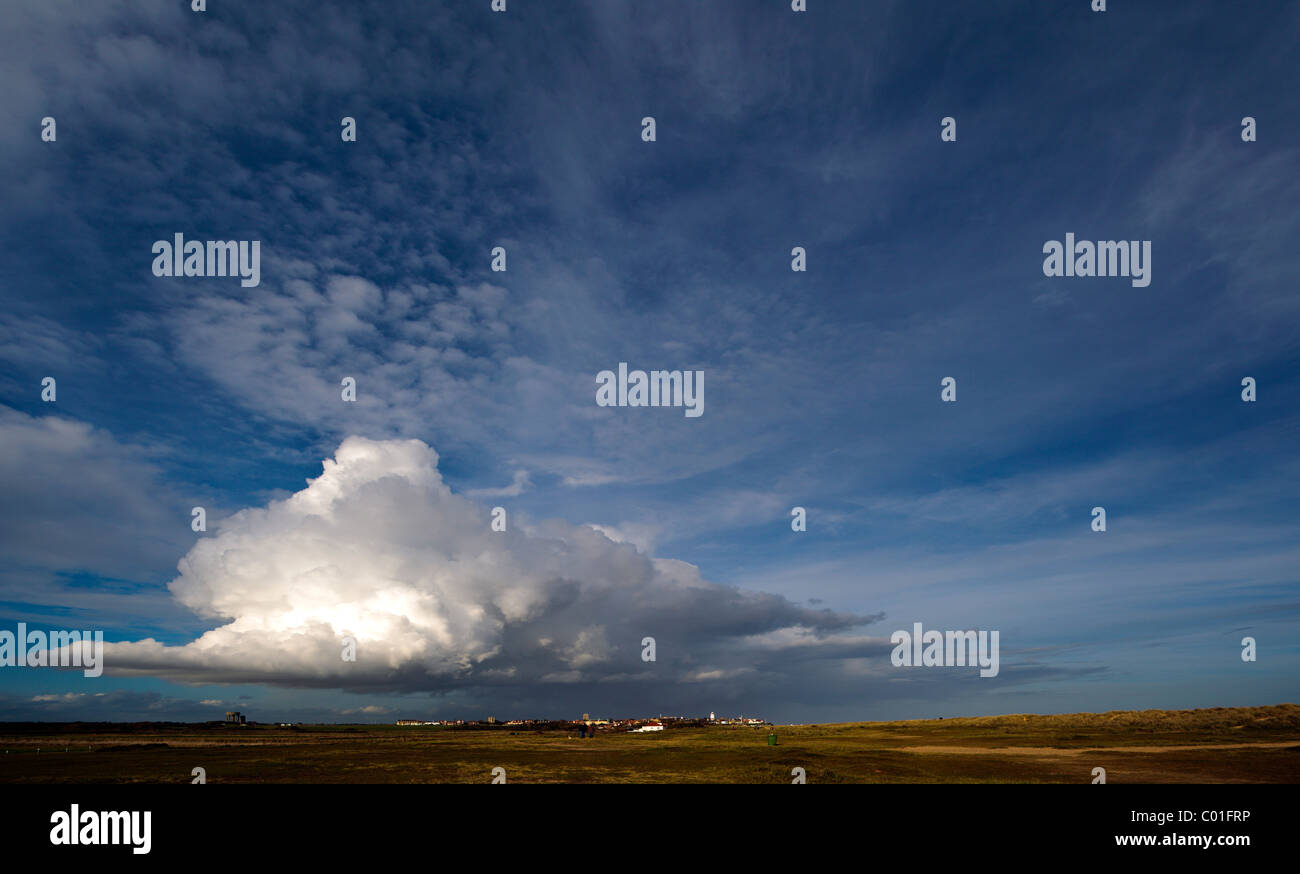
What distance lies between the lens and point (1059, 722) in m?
131
